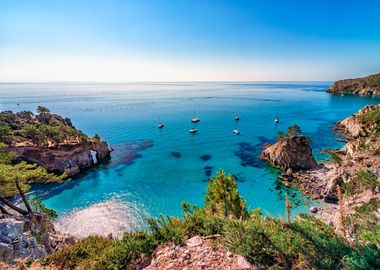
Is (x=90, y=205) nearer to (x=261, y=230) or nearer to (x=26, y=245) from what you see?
(x=26, y=245)

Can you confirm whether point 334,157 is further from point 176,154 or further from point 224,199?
point 224,199

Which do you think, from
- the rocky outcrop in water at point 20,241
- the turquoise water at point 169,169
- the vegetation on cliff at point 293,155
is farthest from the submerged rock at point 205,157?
the rocky outcrop in water at point 20,241

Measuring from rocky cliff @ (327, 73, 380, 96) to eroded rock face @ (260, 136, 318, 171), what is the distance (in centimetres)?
15367

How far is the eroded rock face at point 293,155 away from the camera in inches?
1501

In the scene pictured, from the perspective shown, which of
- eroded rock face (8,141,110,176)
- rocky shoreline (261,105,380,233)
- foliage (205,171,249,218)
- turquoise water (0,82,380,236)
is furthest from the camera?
eroded rock face (8,141,110,176)

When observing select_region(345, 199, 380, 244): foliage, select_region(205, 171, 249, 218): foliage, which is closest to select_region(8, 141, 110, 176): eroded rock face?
select_region(205, 171, 249, 218): foliage

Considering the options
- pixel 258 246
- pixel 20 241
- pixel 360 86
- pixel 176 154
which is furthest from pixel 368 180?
pixel 360 86

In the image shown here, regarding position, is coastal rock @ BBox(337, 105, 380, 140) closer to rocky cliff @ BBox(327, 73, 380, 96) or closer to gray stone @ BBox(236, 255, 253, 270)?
gray stone @ BBox(236, 255, 253, 270)

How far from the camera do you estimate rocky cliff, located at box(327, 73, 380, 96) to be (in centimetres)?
14650

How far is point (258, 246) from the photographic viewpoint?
19.6ft

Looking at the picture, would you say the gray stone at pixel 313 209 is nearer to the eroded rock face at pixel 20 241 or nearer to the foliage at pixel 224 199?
the foliage at pixel 224 199

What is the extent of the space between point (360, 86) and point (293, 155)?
168345mm

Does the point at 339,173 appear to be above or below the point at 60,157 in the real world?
above

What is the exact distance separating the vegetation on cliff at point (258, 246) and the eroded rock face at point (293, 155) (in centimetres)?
3444
